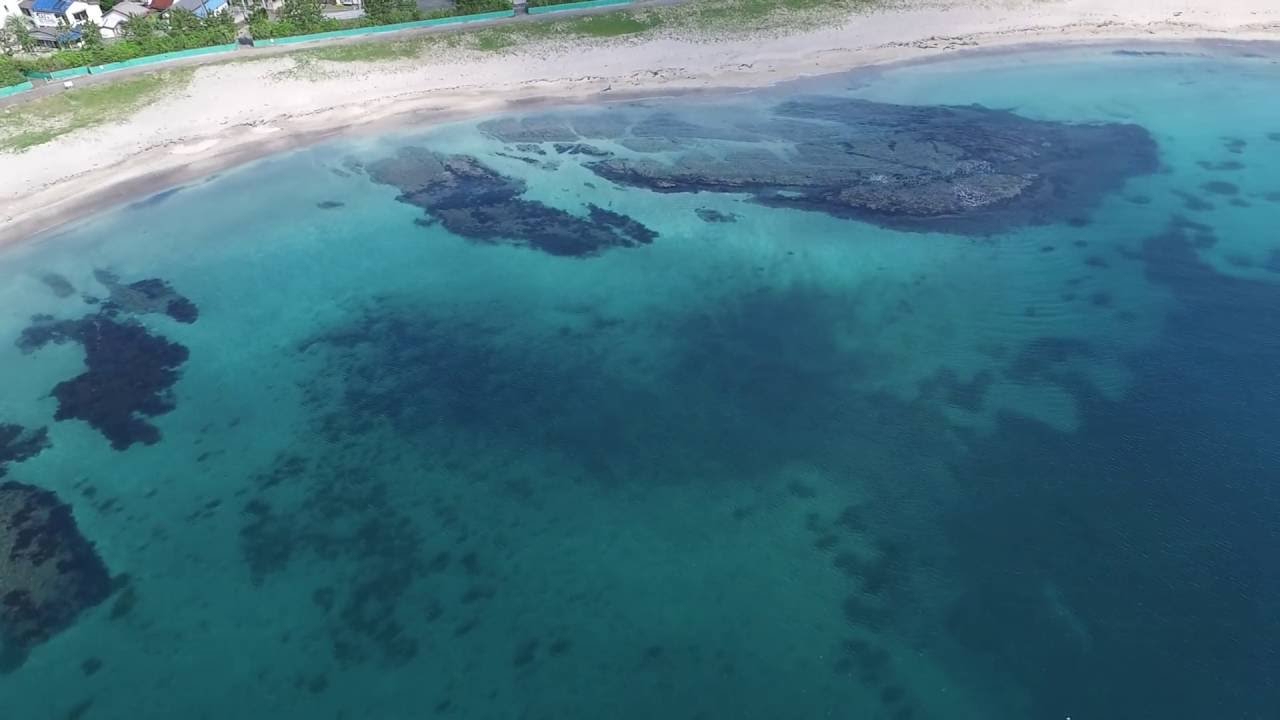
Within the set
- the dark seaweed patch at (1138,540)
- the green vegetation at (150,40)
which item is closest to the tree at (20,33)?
the green vegetation at (150,40)

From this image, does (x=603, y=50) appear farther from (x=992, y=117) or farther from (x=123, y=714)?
(x=123, y=714)

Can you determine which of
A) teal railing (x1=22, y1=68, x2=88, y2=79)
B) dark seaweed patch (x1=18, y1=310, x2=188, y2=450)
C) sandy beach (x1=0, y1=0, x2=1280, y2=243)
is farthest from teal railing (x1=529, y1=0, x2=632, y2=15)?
dark seaweed patch (x1=18, y1=310, x2=188, y2=450)

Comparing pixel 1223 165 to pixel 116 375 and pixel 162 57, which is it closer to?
pixel 116 375

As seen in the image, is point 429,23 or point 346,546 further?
point 429,23

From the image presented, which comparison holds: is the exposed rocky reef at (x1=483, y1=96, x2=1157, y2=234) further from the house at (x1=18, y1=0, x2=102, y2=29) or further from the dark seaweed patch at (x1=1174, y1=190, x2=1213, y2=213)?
the house at (x1=18, y1=0, x2=102, y2=29)

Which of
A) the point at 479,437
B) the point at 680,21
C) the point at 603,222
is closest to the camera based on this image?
the point at 479,437

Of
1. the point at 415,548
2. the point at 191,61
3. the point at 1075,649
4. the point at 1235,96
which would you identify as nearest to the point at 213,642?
the point at 415,548

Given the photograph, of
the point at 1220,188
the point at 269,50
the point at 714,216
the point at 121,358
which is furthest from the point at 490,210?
the point at 1220,188

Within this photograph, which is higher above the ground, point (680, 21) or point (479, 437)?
point (680, 21)
